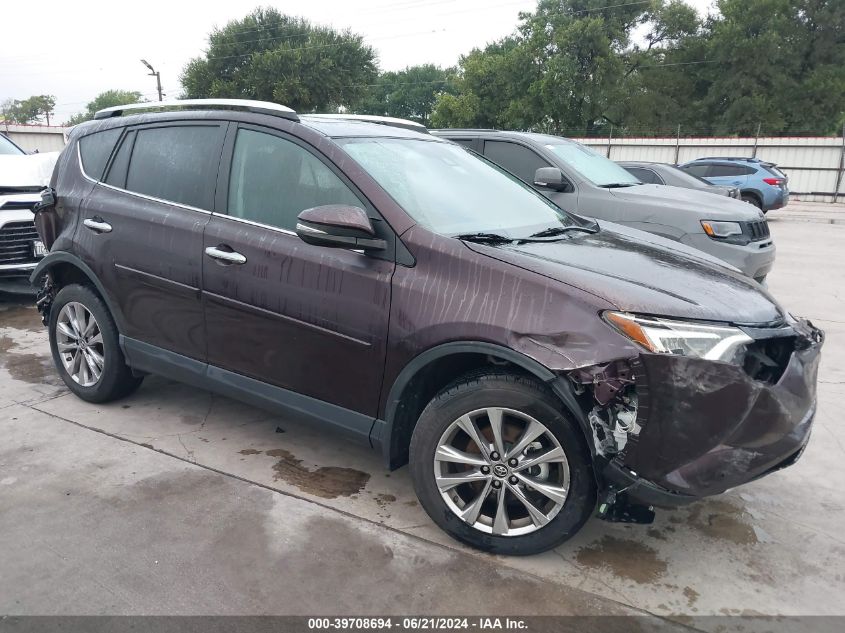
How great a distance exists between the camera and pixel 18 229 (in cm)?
638

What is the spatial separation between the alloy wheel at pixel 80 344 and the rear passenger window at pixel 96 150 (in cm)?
83

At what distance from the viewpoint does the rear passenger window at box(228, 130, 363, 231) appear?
3.15 m

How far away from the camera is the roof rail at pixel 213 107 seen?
3.40m

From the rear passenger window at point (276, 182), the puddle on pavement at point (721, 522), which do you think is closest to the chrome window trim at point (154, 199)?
the rear passenger window at point (276, 182)

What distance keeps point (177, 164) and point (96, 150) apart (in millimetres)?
838

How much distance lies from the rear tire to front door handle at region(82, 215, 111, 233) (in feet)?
1.32

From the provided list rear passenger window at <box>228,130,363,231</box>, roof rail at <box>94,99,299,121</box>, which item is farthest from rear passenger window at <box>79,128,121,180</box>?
rear passenger window at <box>228,130,363,231</box>

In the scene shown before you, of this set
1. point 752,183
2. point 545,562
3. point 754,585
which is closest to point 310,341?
point 545,562

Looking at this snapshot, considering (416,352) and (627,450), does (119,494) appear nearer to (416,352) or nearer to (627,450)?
(416,352)

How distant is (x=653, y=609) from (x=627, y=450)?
64 cm

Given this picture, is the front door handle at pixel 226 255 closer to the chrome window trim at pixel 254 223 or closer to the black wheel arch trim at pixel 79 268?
the chrome window trim at pixel 254 223

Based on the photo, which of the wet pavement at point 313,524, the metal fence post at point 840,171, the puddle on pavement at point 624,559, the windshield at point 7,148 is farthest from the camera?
the metal fence post at point 840,171

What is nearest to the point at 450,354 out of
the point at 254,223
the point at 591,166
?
the point at 254,223

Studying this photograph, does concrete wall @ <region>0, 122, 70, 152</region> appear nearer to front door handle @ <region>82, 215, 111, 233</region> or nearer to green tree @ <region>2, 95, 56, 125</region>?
front door handle @ <region>82, 215, 111, 233</region>
